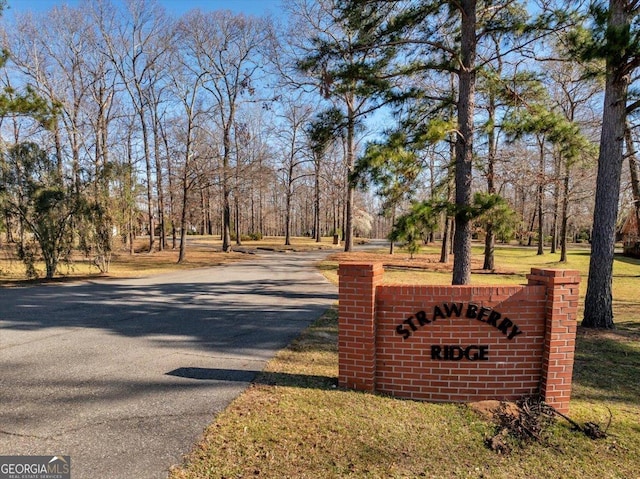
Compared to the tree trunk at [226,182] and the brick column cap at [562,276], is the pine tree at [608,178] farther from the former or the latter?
the tree trunk at [226,182]

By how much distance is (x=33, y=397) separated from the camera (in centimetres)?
365

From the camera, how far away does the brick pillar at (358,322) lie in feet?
12.5

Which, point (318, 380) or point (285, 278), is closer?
point (318, 380)

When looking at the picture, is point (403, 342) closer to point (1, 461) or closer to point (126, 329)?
point (1, 461)

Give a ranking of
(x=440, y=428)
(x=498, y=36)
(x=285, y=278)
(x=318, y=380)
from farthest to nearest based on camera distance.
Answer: (x=285, y=278)
(x=498, y=36)
(x=318, y=380)
(x=440, y=428)

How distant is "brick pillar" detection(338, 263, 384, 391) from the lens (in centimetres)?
382

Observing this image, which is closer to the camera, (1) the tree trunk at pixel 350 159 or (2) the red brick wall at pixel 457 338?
(2) the red brick wall at pixel 457 338

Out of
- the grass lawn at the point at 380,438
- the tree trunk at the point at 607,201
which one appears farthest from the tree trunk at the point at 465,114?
the grass lawn at the point at 380,438

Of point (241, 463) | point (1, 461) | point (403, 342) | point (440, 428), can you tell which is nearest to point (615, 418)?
point (440, 428)

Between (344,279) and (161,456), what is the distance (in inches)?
84.4

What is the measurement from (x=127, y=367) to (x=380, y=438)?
10.3 feet

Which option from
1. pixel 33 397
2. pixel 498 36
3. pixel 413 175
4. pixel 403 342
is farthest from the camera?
pixel 498 36
